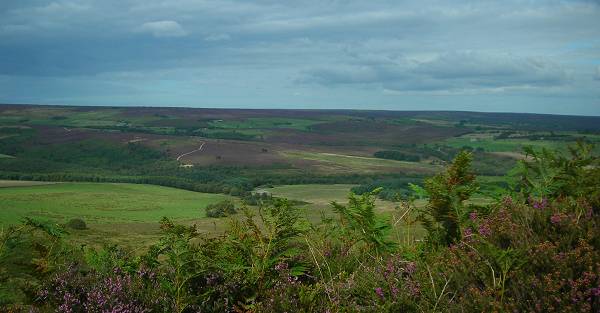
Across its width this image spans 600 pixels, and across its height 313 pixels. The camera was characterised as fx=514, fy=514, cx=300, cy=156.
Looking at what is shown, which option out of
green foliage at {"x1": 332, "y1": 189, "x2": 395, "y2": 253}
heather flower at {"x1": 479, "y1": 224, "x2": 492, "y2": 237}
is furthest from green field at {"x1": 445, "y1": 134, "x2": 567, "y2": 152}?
heather flower at {"x1": 479, "y1": 224, "x2": 492, "y2": 237}

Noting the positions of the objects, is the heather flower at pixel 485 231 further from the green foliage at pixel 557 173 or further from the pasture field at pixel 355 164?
the pasture field at pixel 355 164

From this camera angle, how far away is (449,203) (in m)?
4.95

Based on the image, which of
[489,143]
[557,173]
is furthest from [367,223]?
[489,143]

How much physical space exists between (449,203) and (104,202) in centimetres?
7424

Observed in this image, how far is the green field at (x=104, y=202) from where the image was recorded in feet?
195

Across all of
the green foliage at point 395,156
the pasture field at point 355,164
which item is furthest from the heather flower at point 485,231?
the green foliage at point 395,156

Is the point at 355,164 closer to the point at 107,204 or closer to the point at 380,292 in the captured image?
the point at 107,204

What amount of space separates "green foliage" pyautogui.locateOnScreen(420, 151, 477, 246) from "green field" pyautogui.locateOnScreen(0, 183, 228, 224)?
5086 cm

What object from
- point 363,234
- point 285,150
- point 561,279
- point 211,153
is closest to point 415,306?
point 561,279

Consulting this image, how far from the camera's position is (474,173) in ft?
17.3

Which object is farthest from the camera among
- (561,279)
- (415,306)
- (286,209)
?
(286,209)

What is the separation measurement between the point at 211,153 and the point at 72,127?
70.1 metres

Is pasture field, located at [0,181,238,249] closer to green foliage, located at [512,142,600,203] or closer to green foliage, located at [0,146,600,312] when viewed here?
green foliage, located at [0,146,600,312]

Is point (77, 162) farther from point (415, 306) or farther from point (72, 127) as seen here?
point (415, 306)
